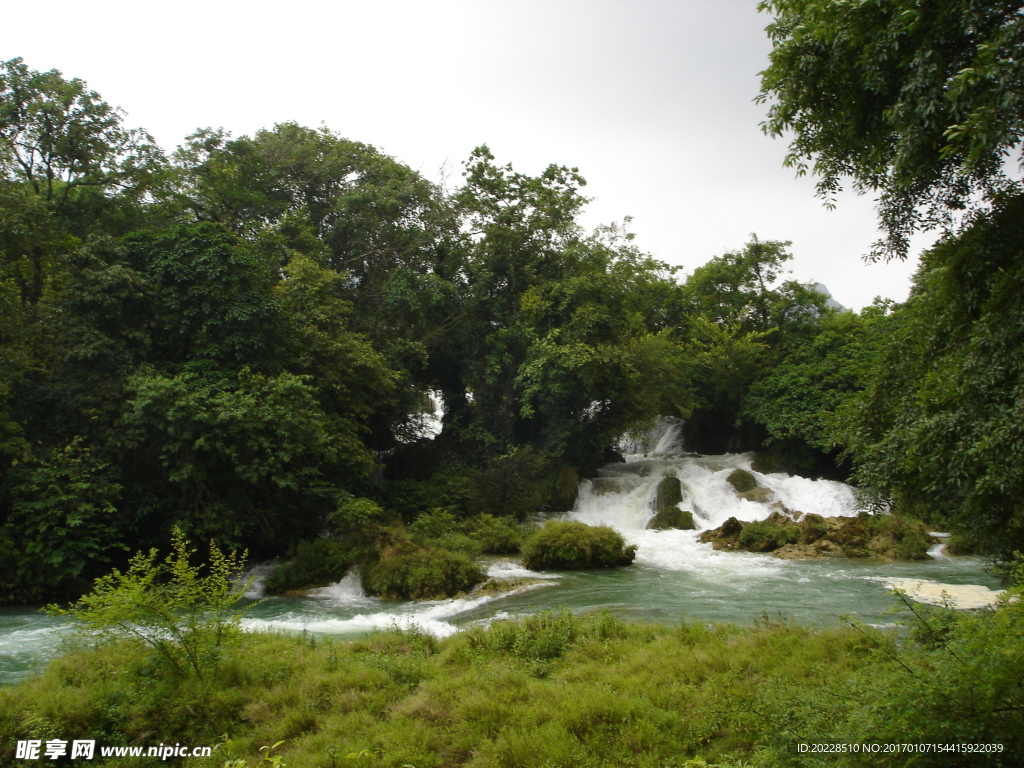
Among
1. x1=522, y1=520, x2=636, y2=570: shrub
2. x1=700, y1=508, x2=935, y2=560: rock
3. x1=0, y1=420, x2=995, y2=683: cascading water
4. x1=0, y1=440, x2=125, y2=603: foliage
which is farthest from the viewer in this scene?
x1=700, y1=508, x2=935, y2=560: rock

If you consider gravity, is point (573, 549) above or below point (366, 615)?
above

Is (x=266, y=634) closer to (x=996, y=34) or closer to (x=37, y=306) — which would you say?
(x=996, y=34)

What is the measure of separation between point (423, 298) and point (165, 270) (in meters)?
9.31

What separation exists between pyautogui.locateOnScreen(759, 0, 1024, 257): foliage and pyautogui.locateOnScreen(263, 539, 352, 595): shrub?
12.6m

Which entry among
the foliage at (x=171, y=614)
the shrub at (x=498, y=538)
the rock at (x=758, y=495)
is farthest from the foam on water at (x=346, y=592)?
the rock at (x=758, y=495)

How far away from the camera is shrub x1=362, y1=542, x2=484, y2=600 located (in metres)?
14.4

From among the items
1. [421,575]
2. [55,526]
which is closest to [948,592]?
[421,575]

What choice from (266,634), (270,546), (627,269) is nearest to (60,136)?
(270,546)

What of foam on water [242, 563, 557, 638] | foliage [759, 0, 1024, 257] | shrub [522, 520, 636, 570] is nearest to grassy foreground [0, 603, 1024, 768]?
foam on water [242, 563, 557, 638]

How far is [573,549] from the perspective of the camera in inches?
666

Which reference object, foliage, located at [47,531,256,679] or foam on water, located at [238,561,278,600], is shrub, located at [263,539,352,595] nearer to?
foam on water, located at [238,561,278,600]

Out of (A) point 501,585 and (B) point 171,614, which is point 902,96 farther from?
(A) point 501,585

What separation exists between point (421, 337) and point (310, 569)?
36.4 feet

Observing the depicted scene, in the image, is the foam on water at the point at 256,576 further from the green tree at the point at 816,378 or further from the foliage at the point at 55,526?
the green tree at the point at 816,378
